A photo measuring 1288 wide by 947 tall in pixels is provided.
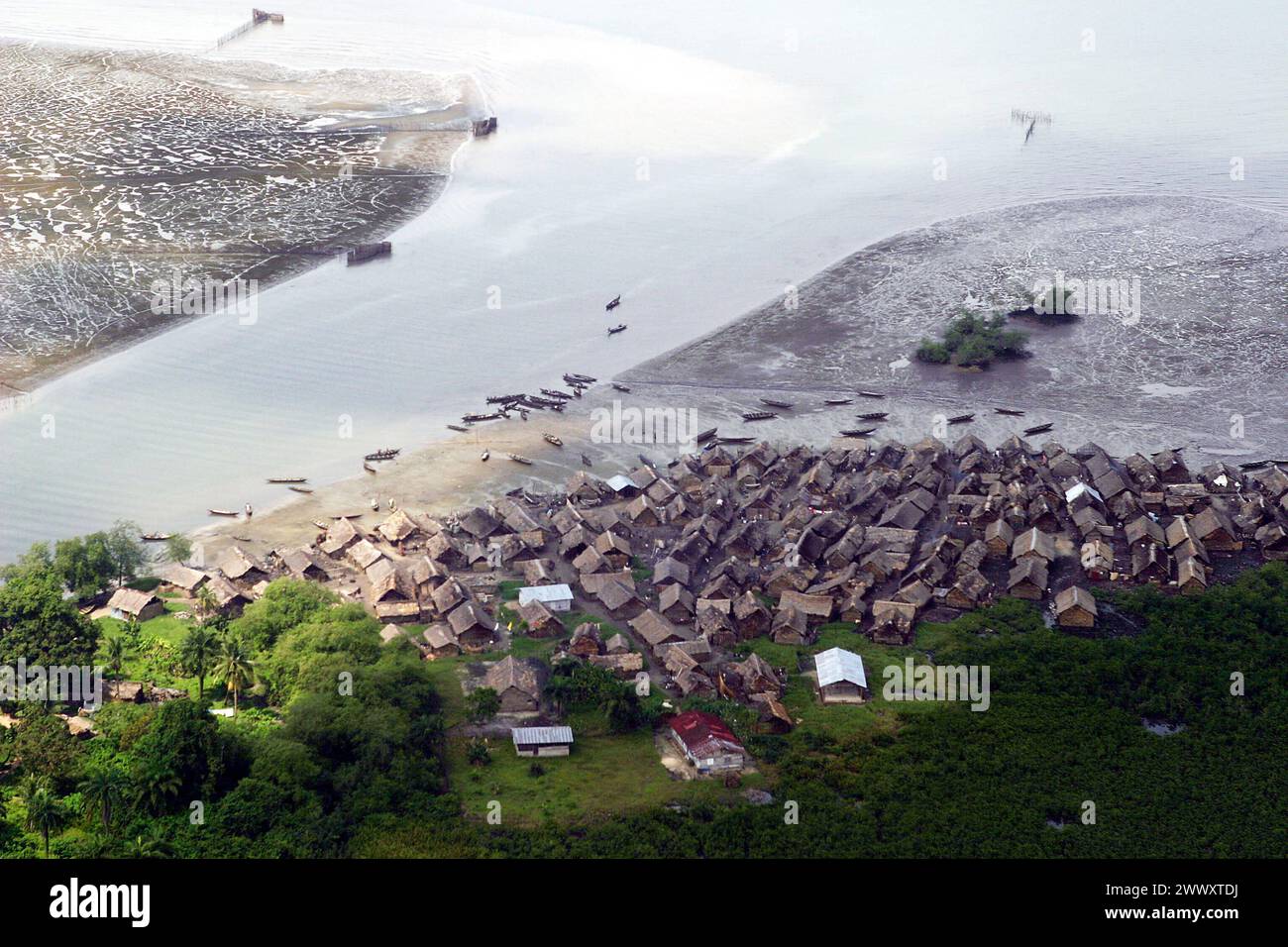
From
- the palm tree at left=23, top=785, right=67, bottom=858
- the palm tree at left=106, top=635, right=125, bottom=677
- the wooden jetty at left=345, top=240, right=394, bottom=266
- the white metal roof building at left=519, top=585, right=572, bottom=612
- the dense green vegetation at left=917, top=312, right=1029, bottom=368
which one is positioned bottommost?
the palm tree at left=23, top=785, right=67, bottom=858

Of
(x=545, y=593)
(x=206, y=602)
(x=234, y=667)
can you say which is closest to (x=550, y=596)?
(x=545, y=593)

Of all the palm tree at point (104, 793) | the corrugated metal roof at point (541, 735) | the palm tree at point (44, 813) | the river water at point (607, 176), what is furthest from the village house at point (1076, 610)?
the palm tree at point (44, 813)

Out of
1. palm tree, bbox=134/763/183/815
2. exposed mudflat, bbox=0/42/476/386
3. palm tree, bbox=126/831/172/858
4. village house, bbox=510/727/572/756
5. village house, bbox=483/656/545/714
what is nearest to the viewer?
palm tree, bbox=126/831/172/858

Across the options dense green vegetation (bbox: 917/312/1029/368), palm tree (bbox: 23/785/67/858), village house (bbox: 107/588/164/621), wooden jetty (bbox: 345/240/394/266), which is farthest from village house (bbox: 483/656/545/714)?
wooden jetty (bbox: 345/240/394/266)

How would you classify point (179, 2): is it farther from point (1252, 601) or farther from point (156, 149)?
point (1252, 601)

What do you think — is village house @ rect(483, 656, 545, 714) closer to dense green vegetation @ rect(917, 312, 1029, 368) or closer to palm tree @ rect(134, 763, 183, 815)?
palm tree @ rect(134, 763, 183, 815)

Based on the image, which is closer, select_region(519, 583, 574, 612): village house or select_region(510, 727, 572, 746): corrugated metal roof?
select_region(510, 727, 572, 746): corrugated metal roof

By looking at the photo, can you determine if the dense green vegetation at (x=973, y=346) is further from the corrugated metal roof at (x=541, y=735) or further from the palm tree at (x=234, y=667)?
the palm tree at (x=234, y=667)

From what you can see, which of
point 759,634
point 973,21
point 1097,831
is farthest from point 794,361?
point 973,21
